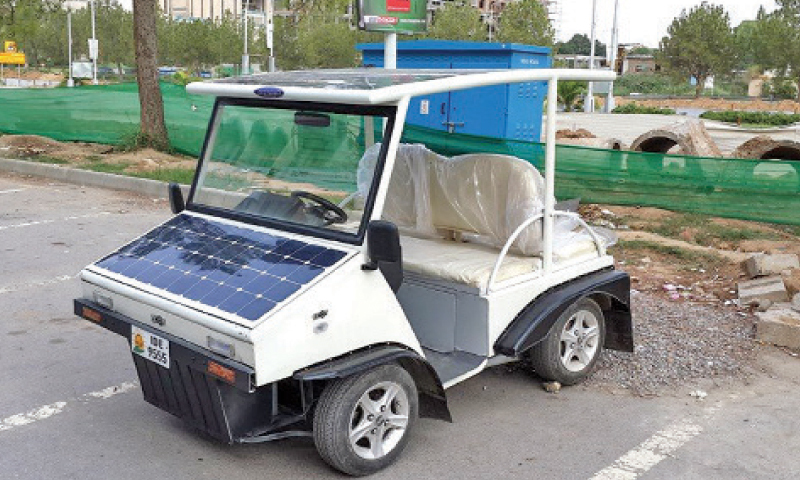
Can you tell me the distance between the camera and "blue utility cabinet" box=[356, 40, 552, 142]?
11977mm

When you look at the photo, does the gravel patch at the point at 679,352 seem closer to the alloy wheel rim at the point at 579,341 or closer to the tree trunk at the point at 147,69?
the alloy wheel rim at the point at 579,341

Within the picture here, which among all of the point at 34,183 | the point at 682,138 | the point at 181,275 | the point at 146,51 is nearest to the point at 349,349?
the point at 181,275

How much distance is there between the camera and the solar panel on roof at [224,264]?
148 inches

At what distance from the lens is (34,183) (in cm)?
1378

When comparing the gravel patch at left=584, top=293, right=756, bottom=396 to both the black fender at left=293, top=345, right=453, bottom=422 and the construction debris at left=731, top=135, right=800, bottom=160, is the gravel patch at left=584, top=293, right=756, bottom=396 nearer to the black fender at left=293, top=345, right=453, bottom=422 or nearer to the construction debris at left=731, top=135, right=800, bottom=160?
the black fender at left=293, top=345, right=453, bottom=422

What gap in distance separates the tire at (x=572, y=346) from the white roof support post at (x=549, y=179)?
36 cm

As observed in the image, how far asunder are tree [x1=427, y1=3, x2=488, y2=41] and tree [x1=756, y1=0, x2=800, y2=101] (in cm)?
1812

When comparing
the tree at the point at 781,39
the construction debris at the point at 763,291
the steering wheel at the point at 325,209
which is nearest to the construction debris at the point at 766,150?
the construction debris at the point at 763,291

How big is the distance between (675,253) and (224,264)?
5960 millimetres

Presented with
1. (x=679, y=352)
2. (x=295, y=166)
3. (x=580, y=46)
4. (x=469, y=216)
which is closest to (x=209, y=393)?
(x=295, y=166)

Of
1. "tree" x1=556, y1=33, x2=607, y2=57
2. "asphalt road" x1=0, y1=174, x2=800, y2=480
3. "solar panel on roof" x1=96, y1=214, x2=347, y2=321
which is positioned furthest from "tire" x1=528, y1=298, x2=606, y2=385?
"tree" x1=556, y1=33, x2=607, y2=57

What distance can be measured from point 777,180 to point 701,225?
966 mm

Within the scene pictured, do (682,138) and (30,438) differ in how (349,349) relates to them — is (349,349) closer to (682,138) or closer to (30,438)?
(30,438)

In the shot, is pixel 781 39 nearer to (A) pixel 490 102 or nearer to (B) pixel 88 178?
(A) pixel 490 102
